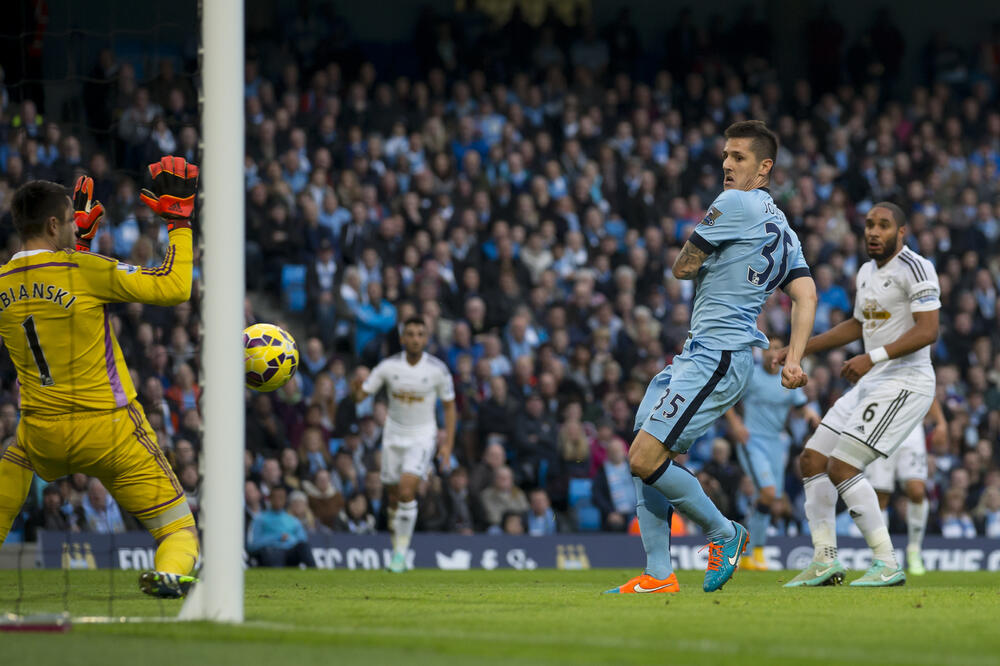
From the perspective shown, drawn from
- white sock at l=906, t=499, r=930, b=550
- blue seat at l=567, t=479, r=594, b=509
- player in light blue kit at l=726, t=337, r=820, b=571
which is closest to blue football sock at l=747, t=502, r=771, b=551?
player in light blue kit at l=726, t=337, r=820, b=571

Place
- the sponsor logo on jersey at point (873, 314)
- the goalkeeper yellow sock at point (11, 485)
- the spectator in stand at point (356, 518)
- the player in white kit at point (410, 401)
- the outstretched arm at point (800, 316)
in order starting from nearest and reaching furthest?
the goalkeeper yellow sock at point (11, 485), the outstretched arm at point (800, 316), the sponsor logo on jersey at point (873, 314), the player in white kit at point (410, 401), the spectator in stand at point (356, 518)

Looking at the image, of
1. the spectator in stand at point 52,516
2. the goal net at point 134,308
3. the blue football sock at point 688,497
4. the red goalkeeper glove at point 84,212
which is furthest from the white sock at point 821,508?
the spectator in stand at point 52,516

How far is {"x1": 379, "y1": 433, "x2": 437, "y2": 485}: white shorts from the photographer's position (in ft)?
46.4

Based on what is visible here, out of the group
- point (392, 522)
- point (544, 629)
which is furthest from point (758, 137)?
point (392, 522)

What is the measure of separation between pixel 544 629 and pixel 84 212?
384cm

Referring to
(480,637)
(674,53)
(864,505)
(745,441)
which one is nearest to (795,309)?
(864,505)

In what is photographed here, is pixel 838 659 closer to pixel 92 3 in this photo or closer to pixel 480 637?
pixel 480 637

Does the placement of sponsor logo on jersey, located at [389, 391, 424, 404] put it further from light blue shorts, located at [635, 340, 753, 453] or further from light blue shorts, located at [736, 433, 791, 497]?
light blue shorts, located at [635, 340, 753, 453]

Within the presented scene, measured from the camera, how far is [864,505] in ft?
31.0

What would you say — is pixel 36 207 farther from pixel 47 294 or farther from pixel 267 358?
pixel 267 358

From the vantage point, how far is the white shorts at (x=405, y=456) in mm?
14141

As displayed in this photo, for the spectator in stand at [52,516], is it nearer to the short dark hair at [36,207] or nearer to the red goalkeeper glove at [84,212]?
the red goalkeeper glove at [84,212]

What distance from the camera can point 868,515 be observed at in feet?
31.0

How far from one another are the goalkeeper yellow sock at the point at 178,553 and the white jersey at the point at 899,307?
4713mm
